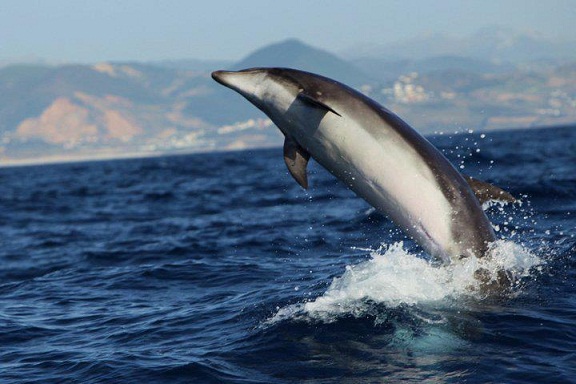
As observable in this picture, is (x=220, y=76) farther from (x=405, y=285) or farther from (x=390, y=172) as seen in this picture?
(x=405, y=285)

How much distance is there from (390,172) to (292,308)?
2435 millimetres

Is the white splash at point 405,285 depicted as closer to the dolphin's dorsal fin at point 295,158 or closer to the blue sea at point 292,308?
the blue sea at point 292,308

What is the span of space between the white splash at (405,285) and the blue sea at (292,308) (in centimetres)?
3

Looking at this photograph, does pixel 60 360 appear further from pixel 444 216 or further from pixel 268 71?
pixel 444 216

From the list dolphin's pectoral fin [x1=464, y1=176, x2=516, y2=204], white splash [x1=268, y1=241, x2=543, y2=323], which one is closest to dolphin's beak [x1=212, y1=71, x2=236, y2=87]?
white splash [x1=268, y1=241, x2=543, y2=323]

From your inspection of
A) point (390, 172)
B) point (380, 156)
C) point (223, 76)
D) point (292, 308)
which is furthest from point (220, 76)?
point (292, 308)

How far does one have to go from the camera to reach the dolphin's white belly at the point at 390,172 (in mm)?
9906

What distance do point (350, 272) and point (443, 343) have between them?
125 inches

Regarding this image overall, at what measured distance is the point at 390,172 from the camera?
9.95 metres

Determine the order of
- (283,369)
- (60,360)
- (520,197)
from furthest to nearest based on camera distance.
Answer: (520,197), (60,360), (283,369)

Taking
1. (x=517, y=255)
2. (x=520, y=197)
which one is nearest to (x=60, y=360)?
(x=517, y=255)

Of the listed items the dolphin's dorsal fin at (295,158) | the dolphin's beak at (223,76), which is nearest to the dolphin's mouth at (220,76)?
the dolphin's beak at (223,76)

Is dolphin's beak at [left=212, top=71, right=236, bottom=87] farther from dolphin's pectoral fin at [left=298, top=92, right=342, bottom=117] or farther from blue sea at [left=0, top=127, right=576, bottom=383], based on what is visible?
blue sea at [left=0, top=127, right=576, bottom=383]

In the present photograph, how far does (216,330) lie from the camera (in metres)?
10.6
